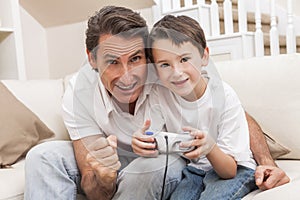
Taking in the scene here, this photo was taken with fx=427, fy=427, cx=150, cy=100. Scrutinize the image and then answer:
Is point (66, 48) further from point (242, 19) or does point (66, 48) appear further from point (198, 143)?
point (198, 143)

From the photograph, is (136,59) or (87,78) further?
(87,78)

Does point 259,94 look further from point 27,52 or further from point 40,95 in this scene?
point 27,52

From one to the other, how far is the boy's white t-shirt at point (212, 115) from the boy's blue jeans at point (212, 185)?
6 cm

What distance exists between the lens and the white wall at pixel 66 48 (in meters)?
2.90

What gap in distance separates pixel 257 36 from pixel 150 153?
1592 millimetres

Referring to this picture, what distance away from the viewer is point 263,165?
126 cm

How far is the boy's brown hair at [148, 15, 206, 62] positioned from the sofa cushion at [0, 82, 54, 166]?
2.97 ft

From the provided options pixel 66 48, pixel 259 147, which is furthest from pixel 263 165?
pixel 66 48

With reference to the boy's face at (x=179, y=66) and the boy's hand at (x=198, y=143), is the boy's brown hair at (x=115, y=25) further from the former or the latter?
the boy's hand at (x=198, y=143)

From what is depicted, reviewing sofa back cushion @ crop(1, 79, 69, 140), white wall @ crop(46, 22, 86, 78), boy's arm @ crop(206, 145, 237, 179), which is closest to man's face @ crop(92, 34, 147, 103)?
boy's arm @ crop(206, 145, 237, 179)

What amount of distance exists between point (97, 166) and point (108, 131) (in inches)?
3.5

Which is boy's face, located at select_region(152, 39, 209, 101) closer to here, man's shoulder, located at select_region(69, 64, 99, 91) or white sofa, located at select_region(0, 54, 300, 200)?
man's shoulder, located at select_region(69, 64, 99, 91)

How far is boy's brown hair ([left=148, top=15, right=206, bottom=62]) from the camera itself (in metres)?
0.92

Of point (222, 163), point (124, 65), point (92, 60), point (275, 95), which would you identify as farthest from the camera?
point (275, 95)
